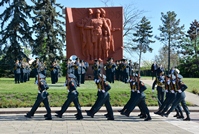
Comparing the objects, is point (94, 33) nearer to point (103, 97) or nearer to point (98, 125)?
point (103, 97)

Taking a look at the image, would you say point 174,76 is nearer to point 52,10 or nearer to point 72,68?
point 72,68

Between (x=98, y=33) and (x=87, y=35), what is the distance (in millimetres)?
1001

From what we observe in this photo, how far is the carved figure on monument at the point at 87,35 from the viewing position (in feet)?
88.0

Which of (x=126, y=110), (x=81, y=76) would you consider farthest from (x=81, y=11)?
(x=126, y=110)

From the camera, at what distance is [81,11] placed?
27781 millimetres

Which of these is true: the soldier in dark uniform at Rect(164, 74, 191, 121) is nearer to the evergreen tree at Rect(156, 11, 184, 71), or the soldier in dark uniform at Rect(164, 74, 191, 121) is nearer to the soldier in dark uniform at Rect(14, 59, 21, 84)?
the soldier in dark uniform at Rect(14, 59, 21, 84)

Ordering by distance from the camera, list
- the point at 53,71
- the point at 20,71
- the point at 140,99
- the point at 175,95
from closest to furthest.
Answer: the point at 140,99 < the point at 175,95 < the point at 53,71 < the point at 20,71

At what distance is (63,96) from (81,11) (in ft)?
39.6

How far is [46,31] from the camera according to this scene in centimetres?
3853

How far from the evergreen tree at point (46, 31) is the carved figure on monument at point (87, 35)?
445 inches

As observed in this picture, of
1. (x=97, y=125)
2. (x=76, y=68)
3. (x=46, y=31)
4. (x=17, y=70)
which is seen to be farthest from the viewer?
(x=46, y=31)

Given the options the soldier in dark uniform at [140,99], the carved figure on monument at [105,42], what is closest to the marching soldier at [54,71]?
the carved figure on monument at [105,42]

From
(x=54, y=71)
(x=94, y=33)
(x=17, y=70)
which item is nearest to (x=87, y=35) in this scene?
(x=94, y=33)

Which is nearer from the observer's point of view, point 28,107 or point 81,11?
point 28,107
